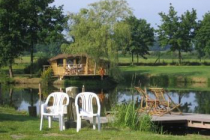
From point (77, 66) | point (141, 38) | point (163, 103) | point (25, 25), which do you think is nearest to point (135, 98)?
point (163, 103)

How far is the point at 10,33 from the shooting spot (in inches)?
1944

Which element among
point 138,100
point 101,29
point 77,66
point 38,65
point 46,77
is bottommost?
point 138,100

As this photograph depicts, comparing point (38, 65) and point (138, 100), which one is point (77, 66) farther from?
point (138, 100)

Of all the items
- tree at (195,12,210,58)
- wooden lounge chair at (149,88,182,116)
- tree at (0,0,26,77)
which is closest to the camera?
wooden lounge chair at (149,88,182,116)

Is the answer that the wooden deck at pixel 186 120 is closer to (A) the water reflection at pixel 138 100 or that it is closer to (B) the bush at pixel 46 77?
(A) the water reflection at pixel 138 100

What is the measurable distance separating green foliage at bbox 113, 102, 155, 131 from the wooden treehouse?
30.5 m

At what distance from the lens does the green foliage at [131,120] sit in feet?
47.0

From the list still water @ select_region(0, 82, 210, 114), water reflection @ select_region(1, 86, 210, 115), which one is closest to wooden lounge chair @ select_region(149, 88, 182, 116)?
water reflection @ select_region(1, 86, 210, 115)

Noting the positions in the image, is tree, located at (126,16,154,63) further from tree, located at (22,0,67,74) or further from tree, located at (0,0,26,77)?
tree, located at (0,0,26,77)

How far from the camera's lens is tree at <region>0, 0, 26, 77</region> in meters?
48.5

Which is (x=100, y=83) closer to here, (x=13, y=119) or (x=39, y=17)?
(x=39, y=17)

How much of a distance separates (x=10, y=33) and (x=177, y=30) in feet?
80.5

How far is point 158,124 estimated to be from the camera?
1769cm

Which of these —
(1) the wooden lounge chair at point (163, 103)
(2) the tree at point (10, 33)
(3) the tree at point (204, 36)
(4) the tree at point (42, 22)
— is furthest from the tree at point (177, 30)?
(1) the wooden lounge chair at point (163, 103)
